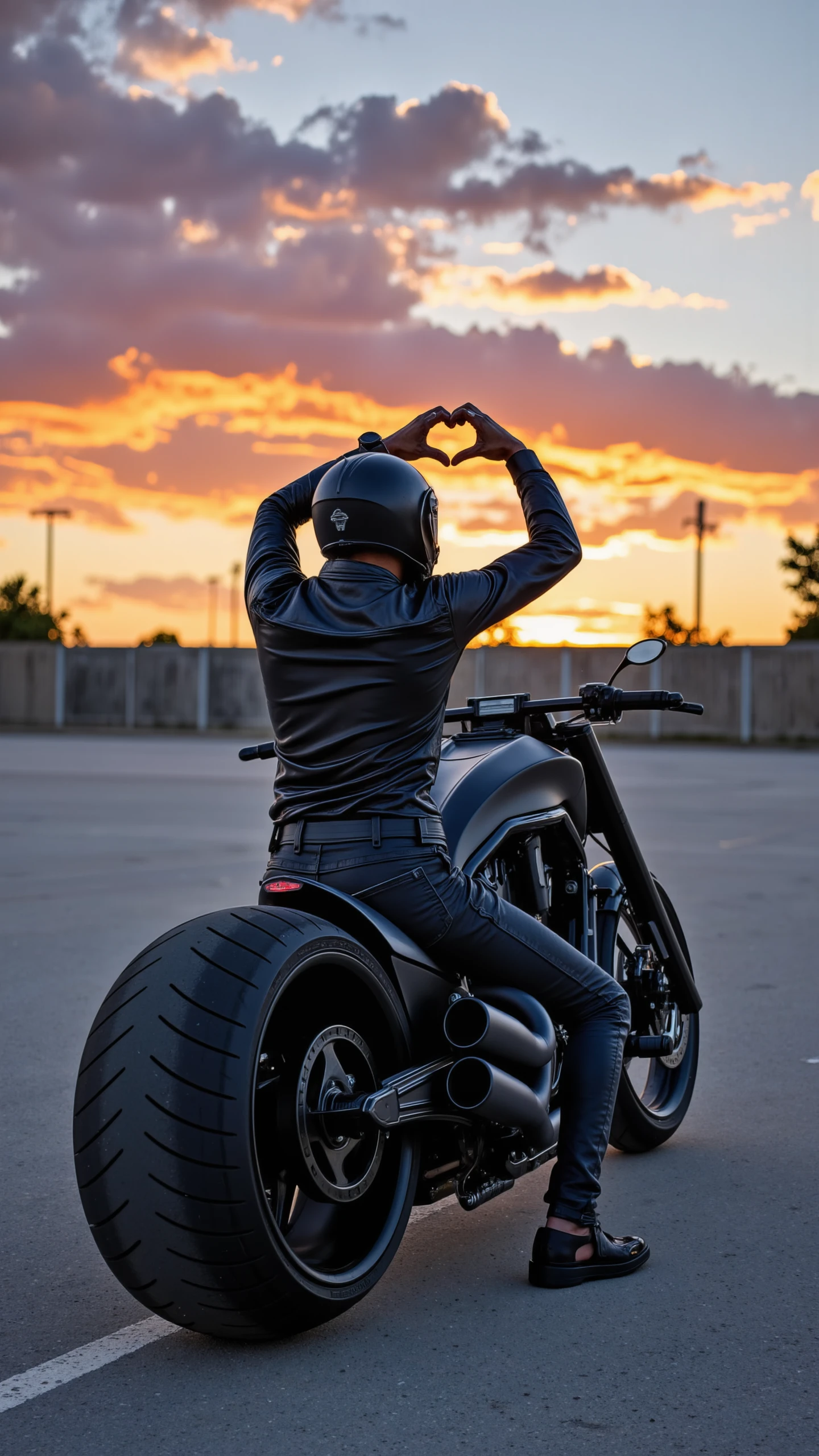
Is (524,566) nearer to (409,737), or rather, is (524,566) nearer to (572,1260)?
(409,737)

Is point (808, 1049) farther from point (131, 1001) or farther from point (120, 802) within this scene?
point (120, 802)

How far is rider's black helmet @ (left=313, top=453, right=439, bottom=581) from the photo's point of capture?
3.61 m

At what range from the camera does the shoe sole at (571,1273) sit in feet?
12.1

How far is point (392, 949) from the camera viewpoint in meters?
3.48

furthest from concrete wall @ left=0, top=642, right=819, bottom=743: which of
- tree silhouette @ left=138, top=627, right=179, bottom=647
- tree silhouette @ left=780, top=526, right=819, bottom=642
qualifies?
tree silhouette @ left=138, top=627, right=179, bottom=647

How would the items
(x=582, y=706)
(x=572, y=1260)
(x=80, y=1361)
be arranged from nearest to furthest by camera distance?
(x=80, y=1361) < (x=572, y=1260) < (x=582, y=706)

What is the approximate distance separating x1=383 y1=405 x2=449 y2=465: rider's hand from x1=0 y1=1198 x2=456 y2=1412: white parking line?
2073 mm

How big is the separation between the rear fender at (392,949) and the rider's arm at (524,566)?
0.63 metres

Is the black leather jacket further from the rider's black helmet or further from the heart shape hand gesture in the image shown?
the heart shape hand gesture

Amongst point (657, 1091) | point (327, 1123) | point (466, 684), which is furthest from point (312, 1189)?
point (466, 684)

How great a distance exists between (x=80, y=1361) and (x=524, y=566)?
194cm

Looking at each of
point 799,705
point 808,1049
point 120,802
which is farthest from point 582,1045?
point 799,705

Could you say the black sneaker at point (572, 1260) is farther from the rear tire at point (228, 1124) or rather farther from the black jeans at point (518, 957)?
the rear tire at point (228, 1124)

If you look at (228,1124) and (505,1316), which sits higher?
(228,1124)
